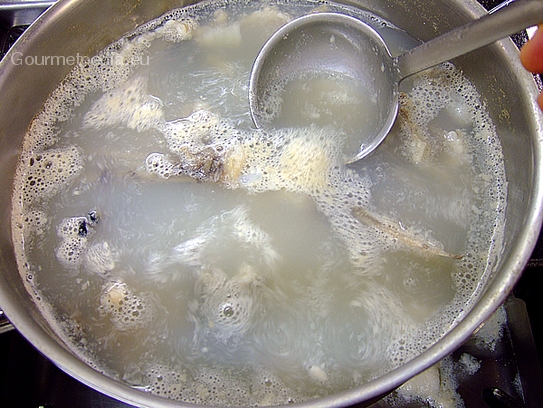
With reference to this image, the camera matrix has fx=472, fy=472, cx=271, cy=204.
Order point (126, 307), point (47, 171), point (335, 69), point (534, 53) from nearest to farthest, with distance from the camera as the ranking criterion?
point (534, 53)
point (126, 307)
point (47, 171)
point (335, 69)

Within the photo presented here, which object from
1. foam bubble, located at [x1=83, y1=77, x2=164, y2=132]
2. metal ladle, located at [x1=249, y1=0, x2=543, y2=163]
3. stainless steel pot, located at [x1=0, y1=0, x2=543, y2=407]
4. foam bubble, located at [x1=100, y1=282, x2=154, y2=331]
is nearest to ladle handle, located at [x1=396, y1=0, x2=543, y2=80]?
metal ladle, located at [x1=249, y1=0, x2=543, y2=163]

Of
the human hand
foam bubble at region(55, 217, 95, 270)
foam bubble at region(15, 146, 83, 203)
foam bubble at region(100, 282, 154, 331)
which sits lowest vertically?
foam bubble at region(100, 282, 154, 331)

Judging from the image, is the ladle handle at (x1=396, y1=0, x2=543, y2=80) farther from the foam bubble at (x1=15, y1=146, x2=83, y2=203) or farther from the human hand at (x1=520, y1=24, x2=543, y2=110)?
the foam bubble at (x1=15, y1=146, x2=83, y2=203)

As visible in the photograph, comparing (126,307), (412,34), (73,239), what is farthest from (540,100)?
(73,239)

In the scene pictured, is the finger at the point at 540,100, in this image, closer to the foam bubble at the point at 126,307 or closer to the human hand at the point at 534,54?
the human hand at the point at 534,54

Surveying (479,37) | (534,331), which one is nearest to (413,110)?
(479,37)

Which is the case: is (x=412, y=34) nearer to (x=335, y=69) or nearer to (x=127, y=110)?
(x=335, y=69)
